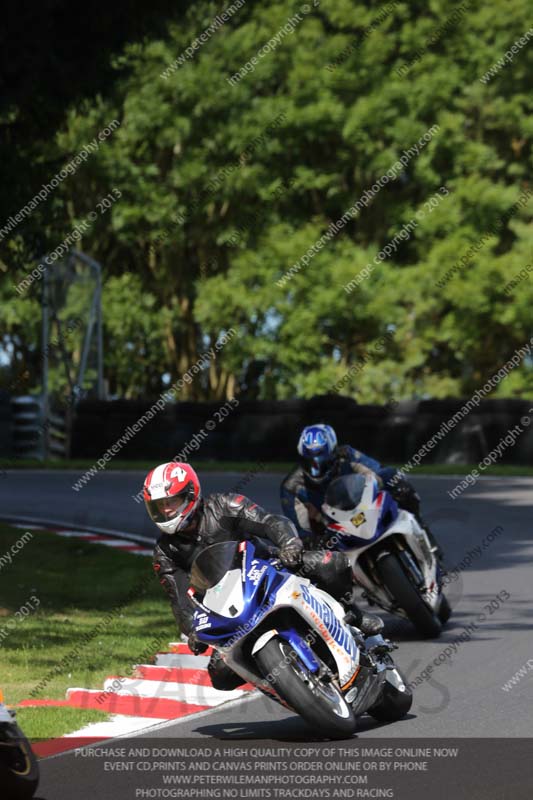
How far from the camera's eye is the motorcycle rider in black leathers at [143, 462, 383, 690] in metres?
7.73

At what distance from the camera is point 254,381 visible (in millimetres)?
40875

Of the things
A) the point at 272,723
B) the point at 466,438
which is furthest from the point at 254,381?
the point at 272,723

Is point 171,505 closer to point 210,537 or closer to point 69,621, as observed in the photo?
point 210,537

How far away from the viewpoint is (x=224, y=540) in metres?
8.09

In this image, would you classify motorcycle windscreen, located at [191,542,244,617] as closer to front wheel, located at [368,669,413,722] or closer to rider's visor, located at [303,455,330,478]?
front wheel, located at [368,669,413,722]

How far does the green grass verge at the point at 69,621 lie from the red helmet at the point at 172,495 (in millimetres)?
1244

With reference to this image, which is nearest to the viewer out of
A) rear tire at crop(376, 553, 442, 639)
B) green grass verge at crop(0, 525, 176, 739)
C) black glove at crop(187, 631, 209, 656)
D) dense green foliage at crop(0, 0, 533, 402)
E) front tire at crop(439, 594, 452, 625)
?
black glove at crop(187, 631, 209, 656)

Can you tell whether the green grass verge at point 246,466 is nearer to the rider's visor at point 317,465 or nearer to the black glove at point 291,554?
the rider's visor at point 317,465

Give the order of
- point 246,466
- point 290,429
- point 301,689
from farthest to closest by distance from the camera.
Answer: point 290,429, point 246,466, point 301,689

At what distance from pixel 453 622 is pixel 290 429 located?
17126 mm

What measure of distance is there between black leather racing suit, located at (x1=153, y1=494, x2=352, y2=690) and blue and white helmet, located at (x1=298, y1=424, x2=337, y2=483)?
2096mm

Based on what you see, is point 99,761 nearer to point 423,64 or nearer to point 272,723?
point 272,723

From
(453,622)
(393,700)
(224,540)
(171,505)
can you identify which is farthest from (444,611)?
(171,505)

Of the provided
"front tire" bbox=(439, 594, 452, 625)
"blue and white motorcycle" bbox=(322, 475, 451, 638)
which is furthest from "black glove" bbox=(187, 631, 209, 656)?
"front tire" bbox=(439, 594, 452, 625)
